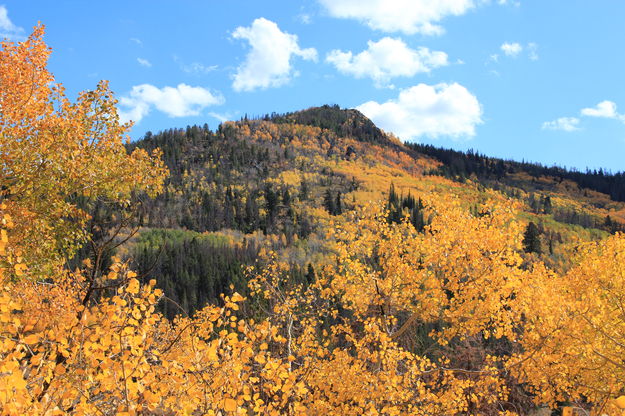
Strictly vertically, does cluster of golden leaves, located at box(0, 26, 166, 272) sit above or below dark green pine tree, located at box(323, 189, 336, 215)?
above

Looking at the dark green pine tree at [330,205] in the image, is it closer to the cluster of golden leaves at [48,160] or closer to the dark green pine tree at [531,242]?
the dark green pine tree at [531,242]

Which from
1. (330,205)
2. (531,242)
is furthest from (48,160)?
(330,205)

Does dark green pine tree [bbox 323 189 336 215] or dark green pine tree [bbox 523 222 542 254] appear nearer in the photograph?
dark green pine tree [bbox 523 222 542 254]

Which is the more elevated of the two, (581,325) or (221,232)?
(581,325)

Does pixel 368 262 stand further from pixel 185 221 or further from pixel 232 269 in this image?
pixel 185 221

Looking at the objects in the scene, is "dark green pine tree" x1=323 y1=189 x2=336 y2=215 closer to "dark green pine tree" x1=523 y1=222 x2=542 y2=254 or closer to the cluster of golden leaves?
"dark green pine tree" x1=523 y1=222 x2=542 y2=254

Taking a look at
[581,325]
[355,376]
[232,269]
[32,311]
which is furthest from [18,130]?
[232,269]

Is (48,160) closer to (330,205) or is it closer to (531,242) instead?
(531,242)

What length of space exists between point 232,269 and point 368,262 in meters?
90.1

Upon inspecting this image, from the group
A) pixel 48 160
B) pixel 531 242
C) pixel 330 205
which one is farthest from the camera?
pixel 330 205

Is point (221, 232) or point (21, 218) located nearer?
point (21, 218)

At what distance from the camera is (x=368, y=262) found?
36.9 ft

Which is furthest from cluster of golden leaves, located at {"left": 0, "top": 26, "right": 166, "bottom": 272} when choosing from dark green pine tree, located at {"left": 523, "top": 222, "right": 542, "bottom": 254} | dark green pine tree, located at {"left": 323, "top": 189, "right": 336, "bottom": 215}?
dark green pine tree, located at {"left": 323, "top": 189, "right": 336, "bottom": 215}

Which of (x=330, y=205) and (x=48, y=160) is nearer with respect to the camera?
(x=48, y=160)
